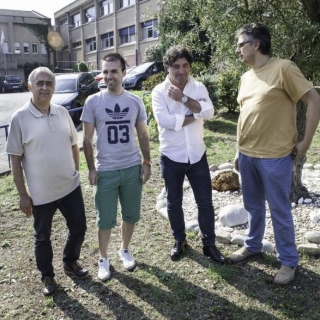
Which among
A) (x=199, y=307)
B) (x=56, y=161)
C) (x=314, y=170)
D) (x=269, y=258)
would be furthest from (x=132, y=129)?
(x=314, y=170)

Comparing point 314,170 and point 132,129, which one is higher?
point 132,129

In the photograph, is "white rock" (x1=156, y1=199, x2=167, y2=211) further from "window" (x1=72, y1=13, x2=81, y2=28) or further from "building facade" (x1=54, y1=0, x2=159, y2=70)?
"window" (x1=72, y1=13, x2=81, y2=28)

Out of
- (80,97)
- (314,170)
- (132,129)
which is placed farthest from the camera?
(80,97)

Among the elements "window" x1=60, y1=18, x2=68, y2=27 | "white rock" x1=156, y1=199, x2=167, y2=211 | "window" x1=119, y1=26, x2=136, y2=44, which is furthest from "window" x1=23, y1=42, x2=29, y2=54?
"white rock" x1=156, y1=199, x2=167, y2=211

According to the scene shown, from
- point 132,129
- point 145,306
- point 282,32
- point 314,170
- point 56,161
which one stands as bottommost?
point 145,306

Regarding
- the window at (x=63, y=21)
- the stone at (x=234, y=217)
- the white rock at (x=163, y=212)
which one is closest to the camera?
the stone at (x=234, y=217)

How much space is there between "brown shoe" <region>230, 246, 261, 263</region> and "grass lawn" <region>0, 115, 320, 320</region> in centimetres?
5

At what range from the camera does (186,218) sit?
14.4ft

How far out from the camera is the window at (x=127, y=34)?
33344mm

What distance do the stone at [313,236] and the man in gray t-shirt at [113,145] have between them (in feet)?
5.74

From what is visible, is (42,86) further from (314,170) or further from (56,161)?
(314,170)

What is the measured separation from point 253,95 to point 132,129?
41.2 inches

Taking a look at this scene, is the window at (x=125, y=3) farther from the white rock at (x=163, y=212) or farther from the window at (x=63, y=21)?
the white rock at (x=163, y=212)

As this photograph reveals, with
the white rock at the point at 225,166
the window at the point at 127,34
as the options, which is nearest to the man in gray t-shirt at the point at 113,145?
the white rock at the point at 225,166
